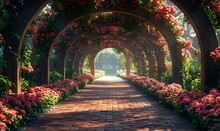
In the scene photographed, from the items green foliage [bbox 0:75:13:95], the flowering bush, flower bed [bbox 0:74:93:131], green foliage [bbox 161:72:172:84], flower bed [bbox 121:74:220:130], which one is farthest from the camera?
green foliage [bbox 161:72:172:84]

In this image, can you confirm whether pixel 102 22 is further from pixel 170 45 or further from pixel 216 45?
pixel 216 45

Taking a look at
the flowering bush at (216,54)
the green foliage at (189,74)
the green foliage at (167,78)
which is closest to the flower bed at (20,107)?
the flowering bush at (216,54)

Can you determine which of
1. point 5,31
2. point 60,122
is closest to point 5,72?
point 5,31

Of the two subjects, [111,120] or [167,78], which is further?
[167,78]

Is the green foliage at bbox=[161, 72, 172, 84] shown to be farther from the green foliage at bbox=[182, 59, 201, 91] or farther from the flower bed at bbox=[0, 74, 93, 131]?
the flower bed at bbox=[0, 74, 93, 131]

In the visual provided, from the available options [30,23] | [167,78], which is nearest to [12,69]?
[30,23]

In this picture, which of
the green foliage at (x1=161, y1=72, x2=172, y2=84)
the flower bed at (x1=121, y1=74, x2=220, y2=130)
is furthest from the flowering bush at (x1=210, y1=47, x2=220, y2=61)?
the green foliage at (x1=161, y1=72, x2=172, y2=84)

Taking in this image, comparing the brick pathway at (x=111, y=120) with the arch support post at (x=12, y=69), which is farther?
Answer: the arch support post at (x=12, y=69)

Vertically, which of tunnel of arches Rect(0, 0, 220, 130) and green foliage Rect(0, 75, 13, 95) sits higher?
tunnel of arches Rect(0, 0, 220, 130)

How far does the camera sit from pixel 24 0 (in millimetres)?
7004

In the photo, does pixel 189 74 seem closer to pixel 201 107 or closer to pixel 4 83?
pixel 201 107

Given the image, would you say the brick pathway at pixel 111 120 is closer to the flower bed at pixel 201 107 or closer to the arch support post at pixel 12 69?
the flower bed at pixel 201 107

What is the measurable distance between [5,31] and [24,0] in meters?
0.87

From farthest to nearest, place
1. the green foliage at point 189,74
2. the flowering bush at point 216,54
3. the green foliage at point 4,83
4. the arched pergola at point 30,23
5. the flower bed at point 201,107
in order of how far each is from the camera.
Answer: the green foliage at point 189,74, the arched pergola at point 30,23, the flowering bush at point 216,54, the green foliage at point 4,83, the flower bed at point 201,107
